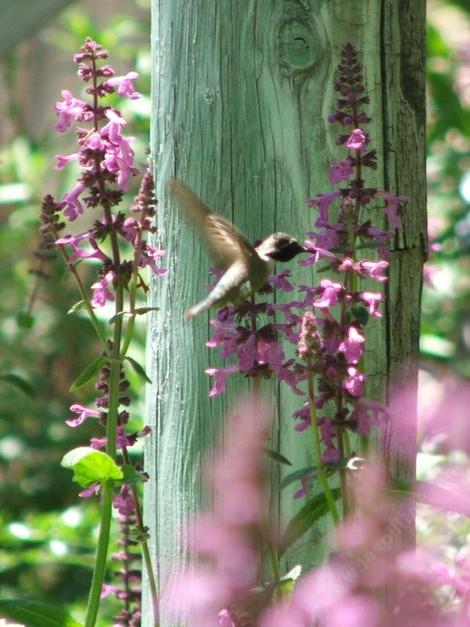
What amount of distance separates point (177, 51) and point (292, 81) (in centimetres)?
20

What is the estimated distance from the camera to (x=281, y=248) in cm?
157

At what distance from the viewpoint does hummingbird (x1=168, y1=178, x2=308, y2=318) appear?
154cm

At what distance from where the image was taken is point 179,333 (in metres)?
1.89

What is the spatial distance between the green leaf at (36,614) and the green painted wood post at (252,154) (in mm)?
210

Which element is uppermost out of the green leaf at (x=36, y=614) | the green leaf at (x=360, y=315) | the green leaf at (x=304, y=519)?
the green leaf at (x=360, y=315)

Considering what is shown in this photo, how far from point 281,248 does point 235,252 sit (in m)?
0.07

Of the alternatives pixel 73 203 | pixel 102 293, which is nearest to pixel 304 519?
pixel 102 293

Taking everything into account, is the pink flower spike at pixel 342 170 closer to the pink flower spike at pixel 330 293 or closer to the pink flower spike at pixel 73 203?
the pink flower spike at pixel 330 293

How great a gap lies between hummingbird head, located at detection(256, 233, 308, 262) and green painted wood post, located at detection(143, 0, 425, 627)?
0.25 meters

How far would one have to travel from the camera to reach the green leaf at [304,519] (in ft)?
4.98

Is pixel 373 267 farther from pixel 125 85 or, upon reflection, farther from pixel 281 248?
pixel 125 85

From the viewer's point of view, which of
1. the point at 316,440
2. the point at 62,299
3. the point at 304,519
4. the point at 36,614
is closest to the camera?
the point at 316,440

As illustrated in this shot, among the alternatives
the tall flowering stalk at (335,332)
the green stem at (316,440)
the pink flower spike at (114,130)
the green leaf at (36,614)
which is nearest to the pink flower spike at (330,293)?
the tall flowering stalk at (335,332)

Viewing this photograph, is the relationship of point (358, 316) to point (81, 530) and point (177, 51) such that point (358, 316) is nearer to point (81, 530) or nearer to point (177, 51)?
point (177, 51)
